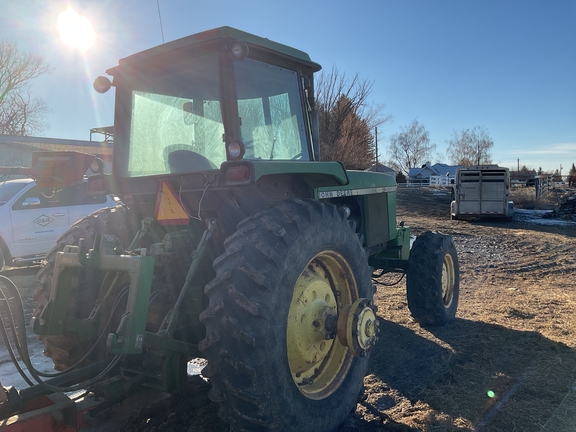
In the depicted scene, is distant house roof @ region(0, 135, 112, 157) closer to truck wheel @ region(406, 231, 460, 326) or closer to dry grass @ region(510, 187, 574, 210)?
truck wheel @ region(406, 231, 460, 326)

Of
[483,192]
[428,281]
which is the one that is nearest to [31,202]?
[428,281]

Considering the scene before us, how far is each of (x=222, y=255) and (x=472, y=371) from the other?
2.74 meters

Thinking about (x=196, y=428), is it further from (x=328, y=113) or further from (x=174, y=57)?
(x=328, y=113)

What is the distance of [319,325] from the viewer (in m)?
2.95

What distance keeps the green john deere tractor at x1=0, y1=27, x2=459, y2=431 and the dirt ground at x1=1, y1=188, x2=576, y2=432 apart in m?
0.47

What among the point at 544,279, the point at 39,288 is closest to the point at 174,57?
the point at 39,288

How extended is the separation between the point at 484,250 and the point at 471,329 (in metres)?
6.78

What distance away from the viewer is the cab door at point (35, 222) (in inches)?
351

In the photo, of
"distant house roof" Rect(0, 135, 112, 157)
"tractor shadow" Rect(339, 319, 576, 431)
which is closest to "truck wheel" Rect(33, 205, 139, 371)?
"tractor shadow" Rect(339, 319, 576, 431)

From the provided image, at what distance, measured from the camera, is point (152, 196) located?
3340 millimetres

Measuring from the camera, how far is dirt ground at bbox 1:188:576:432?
10.4 ft

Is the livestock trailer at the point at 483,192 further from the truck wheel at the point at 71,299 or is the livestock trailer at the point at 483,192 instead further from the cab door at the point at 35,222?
the truck wheel at the point at 71,299

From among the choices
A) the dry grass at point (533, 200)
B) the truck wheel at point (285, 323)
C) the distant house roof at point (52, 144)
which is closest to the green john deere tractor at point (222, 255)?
the truck wheel at point (285, 323)

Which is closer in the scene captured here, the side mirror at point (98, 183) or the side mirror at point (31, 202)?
the side mirror at point (98, 183)
